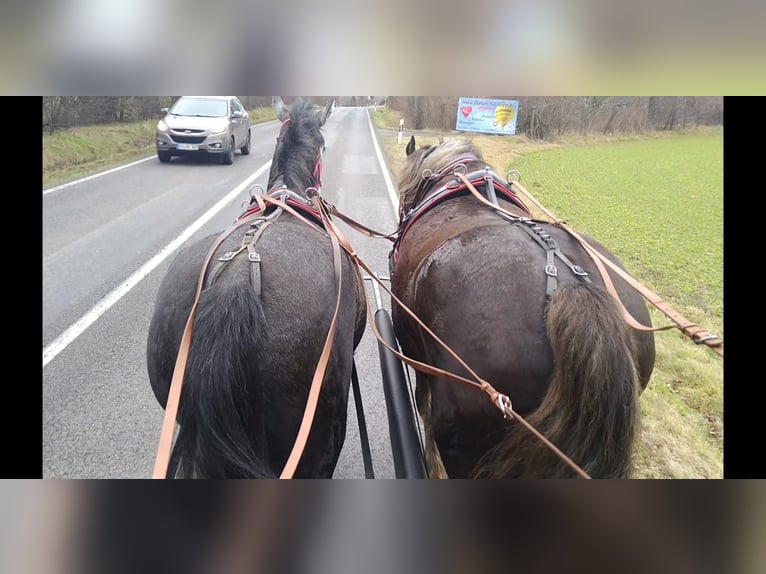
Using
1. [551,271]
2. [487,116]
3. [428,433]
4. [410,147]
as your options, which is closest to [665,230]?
[487,116]

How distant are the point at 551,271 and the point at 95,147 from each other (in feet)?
7.09

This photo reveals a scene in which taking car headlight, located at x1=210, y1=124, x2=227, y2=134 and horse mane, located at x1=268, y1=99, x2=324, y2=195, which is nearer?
horse mane, located at x1=268, y1=99, x2=324, y2=195

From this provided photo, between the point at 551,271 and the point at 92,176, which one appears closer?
the point at 551,271

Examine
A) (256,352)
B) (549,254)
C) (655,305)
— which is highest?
(549,254)

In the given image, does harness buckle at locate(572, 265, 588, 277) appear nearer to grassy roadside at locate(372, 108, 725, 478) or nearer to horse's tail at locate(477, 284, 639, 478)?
horse's tail at locate(477, 284, 639, 478)

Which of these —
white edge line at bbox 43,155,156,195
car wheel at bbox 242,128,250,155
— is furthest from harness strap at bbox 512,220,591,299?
white edge line at bbox 43,155,156,195

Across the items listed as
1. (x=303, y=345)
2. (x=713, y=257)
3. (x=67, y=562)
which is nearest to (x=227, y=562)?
(x=67, y=562)

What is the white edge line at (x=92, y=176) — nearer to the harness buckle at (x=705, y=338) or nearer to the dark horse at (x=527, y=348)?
the dark horse at (x=527, y=348)

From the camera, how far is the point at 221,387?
1.08 m

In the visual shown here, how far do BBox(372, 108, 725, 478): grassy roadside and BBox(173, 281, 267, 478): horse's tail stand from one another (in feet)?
3.59

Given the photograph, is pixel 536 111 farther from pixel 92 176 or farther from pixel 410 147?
pixel 92 176

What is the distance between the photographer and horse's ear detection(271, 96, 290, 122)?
2023 millimetres
